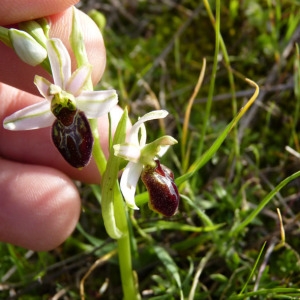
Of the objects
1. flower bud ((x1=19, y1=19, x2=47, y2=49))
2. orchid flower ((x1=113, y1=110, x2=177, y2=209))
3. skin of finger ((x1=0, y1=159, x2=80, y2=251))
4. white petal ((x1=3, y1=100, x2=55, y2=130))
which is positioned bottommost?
skin of finger ((x1=0, y1=159, x2=80, y2=251))

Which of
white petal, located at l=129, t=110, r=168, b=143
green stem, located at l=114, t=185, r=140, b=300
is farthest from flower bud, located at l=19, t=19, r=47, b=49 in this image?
green stem, located at l=114, t=185, r=140, b=300

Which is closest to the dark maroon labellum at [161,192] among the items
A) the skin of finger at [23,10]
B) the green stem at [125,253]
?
the green stem at [125,253]

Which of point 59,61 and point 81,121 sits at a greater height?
point 59,61

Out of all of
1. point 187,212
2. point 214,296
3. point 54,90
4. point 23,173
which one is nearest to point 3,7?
point 54,90

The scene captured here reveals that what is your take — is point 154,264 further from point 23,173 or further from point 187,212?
point 23,173

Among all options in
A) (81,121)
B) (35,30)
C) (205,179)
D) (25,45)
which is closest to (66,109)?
(81,121)

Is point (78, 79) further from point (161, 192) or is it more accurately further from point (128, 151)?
point (161, 192)

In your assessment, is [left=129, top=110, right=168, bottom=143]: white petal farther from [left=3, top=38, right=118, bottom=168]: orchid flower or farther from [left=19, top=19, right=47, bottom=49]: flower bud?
[left=19, top=19, right=47, bottom=49]: flower bud
